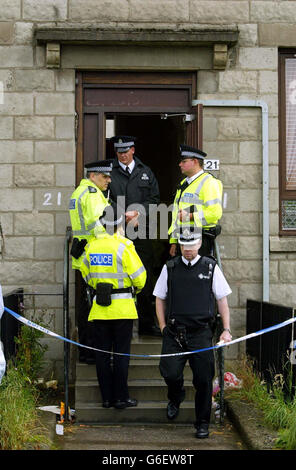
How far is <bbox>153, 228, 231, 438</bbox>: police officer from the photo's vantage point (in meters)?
6.94

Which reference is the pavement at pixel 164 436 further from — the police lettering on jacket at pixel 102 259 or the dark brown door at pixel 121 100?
the dark brown door at pixel 121 100

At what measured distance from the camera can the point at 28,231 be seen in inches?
347

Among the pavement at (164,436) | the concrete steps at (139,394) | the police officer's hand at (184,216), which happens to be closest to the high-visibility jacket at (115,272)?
the concrete steps at (139,394)

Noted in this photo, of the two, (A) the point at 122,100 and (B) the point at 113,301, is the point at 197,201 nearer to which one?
(B) the point at 113,301

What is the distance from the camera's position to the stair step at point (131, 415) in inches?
293

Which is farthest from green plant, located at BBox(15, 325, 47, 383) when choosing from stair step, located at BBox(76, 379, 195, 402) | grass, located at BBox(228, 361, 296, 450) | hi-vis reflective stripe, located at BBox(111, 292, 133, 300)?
grass, located at BBox(228, 361, 296, 450)

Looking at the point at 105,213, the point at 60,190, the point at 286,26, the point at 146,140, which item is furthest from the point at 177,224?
the point at 146,140

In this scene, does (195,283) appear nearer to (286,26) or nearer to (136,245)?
(136,245)

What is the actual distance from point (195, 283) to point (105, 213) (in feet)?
4.08

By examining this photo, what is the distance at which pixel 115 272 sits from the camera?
24.1 ft

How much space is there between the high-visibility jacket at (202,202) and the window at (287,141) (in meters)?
1.46

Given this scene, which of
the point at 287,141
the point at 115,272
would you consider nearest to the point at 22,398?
the point at 115,272

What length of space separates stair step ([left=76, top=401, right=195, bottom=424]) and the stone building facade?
1.39 m

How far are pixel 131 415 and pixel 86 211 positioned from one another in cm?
210
